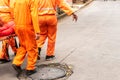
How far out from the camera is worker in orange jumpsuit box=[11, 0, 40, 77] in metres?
6.40

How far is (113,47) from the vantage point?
30.6 feet

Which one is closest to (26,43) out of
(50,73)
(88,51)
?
(50,73)

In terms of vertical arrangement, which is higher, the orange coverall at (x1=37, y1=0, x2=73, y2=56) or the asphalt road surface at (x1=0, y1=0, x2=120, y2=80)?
the orange coverall at (x1=37, y1=0, x2=73, y2=56)

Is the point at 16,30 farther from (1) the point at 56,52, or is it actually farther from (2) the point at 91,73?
(1) the point at 56,52

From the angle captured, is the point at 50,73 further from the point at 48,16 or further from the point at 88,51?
the point at 88,51

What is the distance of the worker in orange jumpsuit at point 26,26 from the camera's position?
6398mm

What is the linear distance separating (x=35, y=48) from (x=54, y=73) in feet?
2.18

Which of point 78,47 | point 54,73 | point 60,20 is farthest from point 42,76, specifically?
point 60,20

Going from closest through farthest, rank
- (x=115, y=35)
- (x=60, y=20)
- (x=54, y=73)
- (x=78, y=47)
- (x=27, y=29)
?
(x=27, y=29) → (x=54, y=73) → (x=78, y=47) → (x=115, y=35) → (x=60, y=20)

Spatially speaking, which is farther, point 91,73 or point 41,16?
point 41,16

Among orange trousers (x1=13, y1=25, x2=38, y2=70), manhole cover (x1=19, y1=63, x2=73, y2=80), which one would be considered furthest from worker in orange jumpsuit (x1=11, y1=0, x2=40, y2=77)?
manhole cover (x1=19, y1=63, x2=73, y2=80)

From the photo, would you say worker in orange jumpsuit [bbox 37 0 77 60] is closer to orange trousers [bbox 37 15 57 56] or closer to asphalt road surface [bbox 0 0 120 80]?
orange trousers [bbox 37 15 57 56]

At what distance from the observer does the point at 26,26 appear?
655cm

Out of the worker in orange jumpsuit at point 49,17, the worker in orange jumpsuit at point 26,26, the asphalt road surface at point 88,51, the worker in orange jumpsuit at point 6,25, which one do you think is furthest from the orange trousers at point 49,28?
the worker in orange jumpsuit at point 26,26
